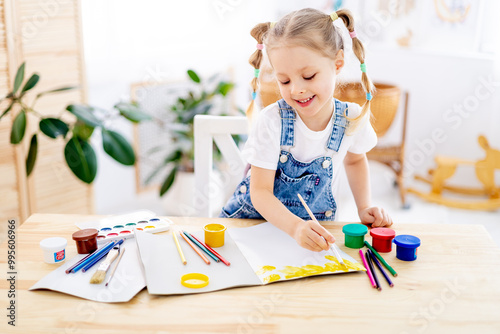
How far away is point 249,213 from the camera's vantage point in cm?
133

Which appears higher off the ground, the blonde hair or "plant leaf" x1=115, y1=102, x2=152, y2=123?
the blonde hair

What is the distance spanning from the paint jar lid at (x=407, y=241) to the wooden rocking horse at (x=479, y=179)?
2257 millimetres

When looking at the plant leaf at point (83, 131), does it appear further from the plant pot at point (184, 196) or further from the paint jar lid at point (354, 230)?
the paint jar lid at point (354, 230)

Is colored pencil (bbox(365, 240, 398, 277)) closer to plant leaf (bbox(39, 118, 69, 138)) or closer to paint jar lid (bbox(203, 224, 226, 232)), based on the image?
paint jar lid (bbox(203, 224, 226, 232))

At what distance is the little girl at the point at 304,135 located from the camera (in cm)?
111

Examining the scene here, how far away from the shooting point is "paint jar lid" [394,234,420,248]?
987mm

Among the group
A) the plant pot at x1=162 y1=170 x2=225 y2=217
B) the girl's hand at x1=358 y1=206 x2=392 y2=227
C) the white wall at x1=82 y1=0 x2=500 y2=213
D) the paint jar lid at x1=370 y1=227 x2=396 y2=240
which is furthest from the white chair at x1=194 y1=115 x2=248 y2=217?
the white wall at x1=82 y1=0 x2=500 y2=213

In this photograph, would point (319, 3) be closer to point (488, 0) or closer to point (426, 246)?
point (488, 0)

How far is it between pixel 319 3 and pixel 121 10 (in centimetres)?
175

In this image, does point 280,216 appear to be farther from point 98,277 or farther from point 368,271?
point 98,277

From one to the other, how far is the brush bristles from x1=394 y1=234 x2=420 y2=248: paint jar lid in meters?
0.57

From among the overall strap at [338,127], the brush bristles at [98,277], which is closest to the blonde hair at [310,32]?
the overall strap at [338,127]

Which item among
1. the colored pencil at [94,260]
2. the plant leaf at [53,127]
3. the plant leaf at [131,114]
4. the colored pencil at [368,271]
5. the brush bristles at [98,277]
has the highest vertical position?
the plant leaf at [131,114]

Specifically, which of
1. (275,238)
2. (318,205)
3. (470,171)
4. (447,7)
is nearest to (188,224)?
(275,238)
